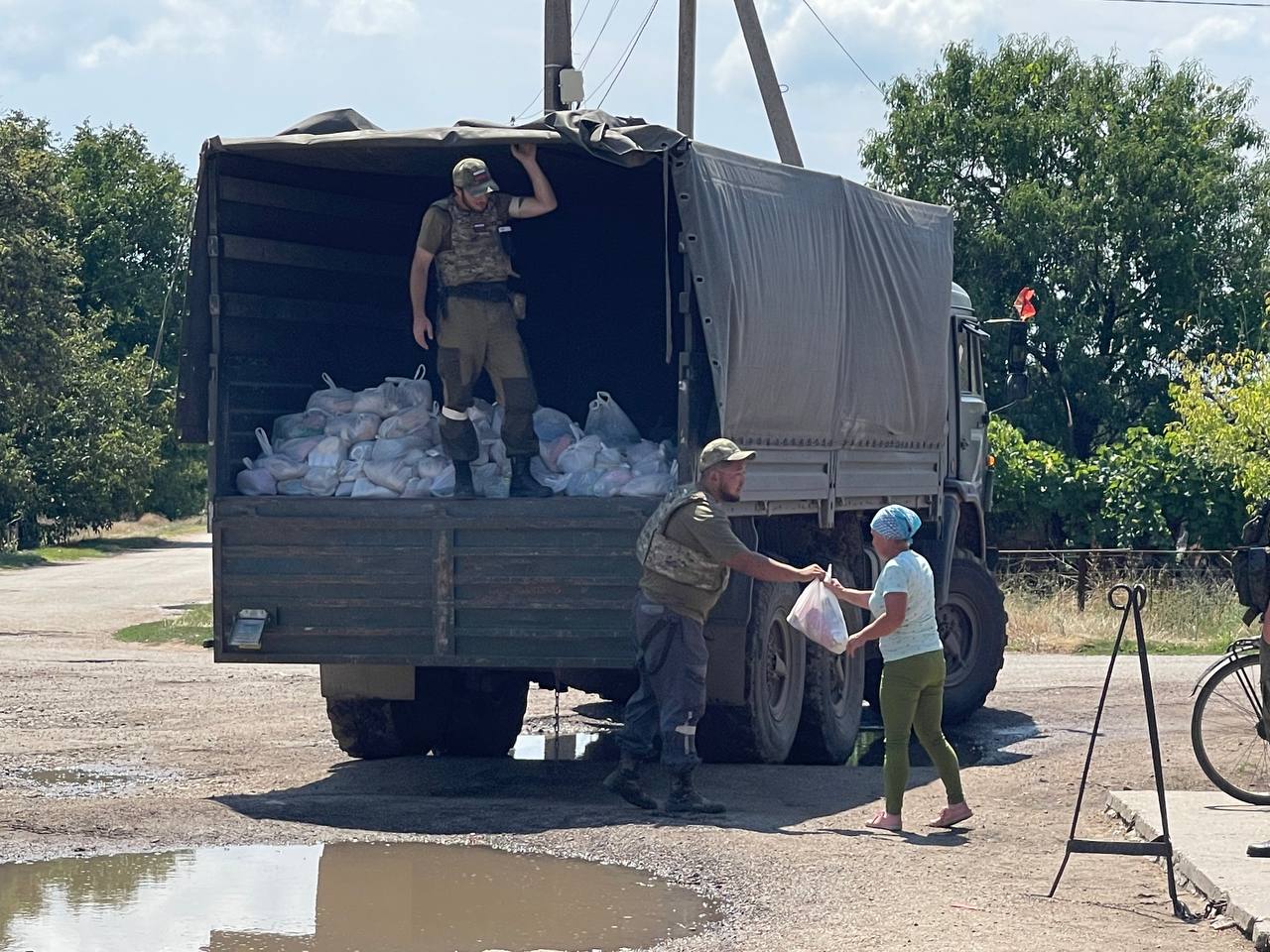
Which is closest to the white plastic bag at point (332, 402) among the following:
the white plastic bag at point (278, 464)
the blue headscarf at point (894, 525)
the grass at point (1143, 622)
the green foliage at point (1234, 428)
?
the white plastic bag at point (278, 464)

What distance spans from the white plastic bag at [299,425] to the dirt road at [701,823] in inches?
72.8

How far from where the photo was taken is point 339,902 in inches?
281

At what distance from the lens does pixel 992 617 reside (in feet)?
44.9

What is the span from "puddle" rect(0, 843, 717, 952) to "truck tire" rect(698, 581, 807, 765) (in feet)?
7.33

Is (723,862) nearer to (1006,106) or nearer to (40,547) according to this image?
(1006,106)

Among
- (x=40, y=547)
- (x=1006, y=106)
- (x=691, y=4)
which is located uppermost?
(x=1006, y=106)

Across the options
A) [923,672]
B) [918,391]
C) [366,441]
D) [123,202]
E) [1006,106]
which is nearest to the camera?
[923,672]

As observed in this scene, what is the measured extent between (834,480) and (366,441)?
266cm

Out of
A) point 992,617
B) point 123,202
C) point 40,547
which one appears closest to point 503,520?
point 992,617

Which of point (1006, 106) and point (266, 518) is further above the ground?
point (1006, 106)

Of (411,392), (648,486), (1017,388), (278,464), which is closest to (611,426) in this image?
(648,486)

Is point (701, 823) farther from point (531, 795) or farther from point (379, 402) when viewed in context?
point (379, 402)

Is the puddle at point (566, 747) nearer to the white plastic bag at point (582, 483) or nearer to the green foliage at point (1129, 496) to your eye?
the white plastic bag at point (582, 483)

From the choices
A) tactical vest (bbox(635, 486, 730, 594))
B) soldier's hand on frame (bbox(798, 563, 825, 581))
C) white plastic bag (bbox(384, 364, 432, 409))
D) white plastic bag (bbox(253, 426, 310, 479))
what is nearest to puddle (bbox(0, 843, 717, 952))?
tactical vest (bbox(635, 486, 730, 594))
